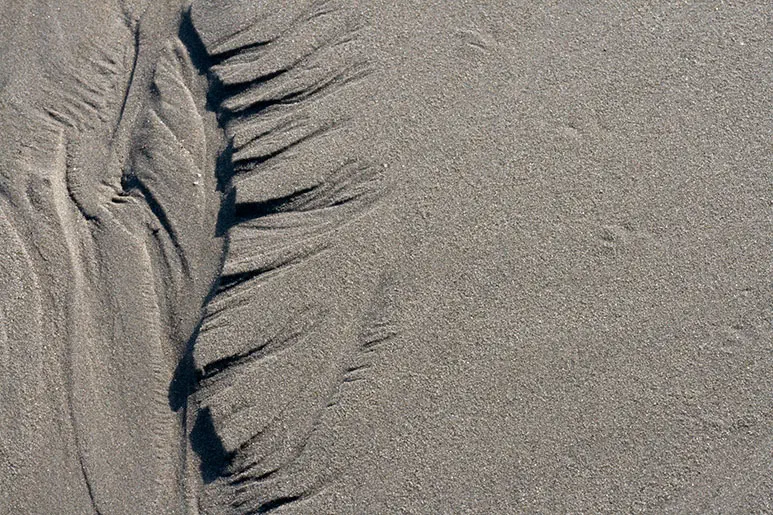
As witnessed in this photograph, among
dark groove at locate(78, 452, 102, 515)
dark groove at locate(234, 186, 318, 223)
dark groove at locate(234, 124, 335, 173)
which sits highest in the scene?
dark groove at locate(234, 124, 335, 173)

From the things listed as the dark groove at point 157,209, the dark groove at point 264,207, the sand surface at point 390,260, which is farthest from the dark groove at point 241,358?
the dark groove at point 264,207

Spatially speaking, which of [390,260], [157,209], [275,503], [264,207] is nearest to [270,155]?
[264,207]

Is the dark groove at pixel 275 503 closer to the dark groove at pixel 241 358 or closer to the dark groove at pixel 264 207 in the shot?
A: the dark groove at pixel 241 358

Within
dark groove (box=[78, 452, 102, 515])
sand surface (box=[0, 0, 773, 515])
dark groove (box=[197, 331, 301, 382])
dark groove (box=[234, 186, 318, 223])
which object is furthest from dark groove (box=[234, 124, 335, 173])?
dark groove (box=[78, 452, 102, 515])

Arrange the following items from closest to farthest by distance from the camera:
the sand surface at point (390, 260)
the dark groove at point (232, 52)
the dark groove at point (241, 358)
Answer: the sand surface at point (390, 260)
the dark groove at point (241, 358)
the dark groove at point (232, 52)

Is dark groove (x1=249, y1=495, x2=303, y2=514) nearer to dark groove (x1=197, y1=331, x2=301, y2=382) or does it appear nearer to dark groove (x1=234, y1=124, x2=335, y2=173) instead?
dark groove (x1=197, y1=331, x2=301, y2=382)

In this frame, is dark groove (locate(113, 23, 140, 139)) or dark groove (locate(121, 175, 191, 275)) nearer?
dark groove (locate(121, 175, 191, 275))

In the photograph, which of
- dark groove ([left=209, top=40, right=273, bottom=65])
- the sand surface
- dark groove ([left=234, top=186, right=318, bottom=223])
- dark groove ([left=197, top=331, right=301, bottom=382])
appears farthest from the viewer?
dark groove ([left=209, top=40, right=273, bottom=65])

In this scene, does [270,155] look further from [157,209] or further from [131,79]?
[131,79]
